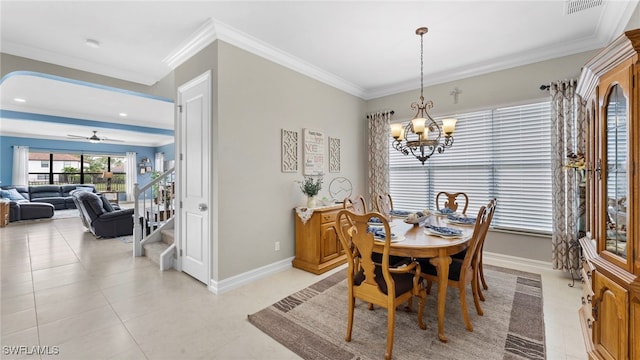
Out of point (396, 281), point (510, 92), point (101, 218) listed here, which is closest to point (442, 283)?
point (396, 281)

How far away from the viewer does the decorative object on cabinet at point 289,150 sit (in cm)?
362

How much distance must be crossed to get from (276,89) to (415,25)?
5.91 feet

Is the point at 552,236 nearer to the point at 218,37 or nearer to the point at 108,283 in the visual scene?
the point at 218,37

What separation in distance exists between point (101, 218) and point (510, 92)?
7.56m

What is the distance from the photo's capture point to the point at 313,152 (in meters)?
4.06

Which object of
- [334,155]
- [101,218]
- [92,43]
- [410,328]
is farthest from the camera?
[101,218]

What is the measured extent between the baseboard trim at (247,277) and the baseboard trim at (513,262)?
2891mm

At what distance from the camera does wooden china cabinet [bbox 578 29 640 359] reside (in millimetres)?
1420

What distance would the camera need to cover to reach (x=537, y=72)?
3520 millimetres

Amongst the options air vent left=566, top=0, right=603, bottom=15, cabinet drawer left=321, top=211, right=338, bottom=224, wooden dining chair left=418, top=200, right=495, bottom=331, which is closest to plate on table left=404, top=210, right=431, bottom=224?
wooden dining chair left=418, top=200, right=495, bottom=331

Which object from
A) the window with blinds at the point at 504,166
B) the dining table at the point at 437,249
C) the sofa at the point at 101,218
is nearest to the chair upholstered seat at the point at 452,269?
the dining table at the point at 437,249

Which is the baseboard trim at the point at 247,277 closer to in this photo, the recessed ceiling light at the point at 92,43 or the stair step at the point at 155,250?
the stair step at the point at 155,250

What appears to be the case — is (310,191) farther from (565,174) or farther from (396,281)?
(565,174)

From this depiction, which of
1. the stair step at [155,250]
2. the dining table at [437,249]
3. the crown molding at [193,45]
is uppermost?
the crown molding at [193,45]
